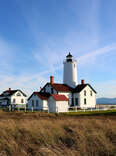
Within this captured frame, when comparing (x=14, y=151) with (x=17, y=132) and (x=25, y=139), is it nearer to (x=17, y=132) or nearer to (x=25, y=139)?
(x=25, y=139)

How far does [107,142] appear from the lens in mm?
6594

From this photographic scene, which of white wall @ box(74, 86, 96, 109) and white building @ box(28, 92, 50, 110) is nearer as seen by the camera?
white building @ box(28, 92, 50, 110)

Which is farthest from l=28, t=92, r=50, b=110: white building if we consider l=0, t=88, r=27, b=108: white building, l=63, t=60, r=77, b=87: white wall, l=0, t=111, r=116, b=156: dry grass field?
l=0, t=111, r=116, b=156: dry grass field

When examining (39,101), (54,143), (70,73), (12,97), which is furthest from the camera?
(12,97)

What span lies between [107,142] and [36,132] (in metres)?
3.00

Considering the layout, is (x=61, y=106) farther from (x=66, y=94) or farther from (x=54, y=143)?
(x=54, y=143)

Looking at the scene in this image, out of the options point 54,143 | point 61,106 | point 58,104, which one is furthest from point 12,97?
point 54,143

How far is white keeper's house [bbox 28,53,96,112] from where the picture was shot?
30.1 meters

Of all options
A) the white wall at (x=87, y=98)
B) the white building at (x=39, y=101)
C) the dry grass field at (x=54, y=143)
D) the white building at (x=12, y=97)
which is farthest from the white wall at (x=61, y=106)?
the white building at (x=12, y=97)

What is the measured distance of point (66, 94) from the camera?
35406 millimetres

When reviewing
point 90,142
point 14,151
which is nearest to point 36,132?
point 14,151

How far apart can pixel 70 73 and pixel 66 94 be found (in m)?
5.38

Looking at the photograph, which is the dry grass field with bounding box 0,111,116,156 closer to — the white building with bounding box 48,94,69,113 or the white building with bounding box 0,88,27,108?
the white building with bounding box 48,94,69,113

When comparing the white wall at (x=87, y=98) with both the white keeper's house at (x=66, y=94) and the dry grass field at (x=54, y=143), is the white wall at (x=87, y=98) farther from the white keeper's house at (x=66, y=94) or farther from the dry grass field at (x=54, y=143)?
the dry grass field at (x=54, y=143)
